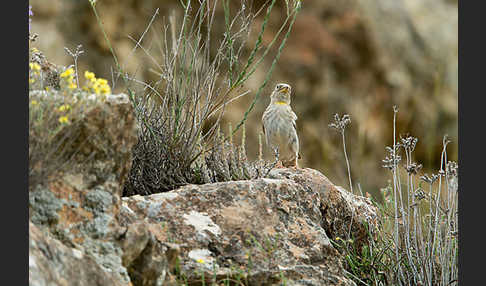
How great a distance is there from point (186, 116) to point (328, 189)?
0.94 meters

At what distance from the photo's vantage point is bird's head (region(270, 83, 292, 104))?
17.1ft

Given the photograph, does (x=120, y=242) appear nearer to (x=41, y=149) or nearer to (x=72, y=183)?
(x=72, y=183)

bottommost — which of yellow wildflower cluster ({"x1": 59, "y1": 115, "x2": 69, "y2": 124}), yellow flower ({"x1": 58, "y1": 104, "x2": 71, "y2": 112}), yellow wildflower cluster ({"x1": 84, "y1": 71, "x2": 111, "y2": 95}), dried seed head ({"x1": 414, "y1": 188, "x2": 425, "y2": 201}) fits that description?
dried seed head ({"x1": 414, "y1": 188, "x2": 425, "y2": 201})

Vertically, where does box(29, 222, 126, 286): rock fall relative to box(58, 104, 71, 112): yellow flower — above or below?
below

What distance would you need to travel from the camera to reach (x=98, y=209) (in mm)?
2594

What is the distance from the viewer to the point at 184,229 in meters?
3.08

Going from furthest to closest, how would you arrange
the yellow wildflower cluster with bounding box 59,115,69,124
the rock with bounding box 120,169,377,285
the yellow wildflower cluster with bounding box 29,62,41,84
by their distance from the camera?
1. the rock with bounding box 120,169,377,285
2. the yellow wildflower cluster with bounding box 29,62,41,84
3. the yellow wildflower cluster with bounding box 59,115,69,124

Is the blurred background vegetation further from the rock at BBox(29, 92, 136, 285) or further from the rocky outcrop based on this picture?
the rock at BBox(29, 92, 136, 285)

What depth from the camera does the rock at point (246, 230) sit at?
3.01m

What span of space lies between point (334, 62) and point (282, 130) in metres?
5.99

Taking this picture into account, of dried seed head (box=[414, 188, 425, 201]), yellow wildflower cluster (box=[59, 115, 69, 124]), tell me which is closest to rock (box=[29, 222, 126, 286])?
yellow wildflower cluster (box=[59, 115, 69, 124])

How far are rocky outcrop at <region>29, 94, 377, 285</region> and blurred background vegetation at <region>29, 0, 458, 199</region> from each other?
6601 millimetres

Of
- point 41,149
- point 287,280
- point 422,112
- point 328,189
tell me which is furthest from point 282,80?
point 41,149

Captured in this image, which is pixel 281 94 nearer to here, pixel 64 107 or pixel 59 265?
pixel 64 107
